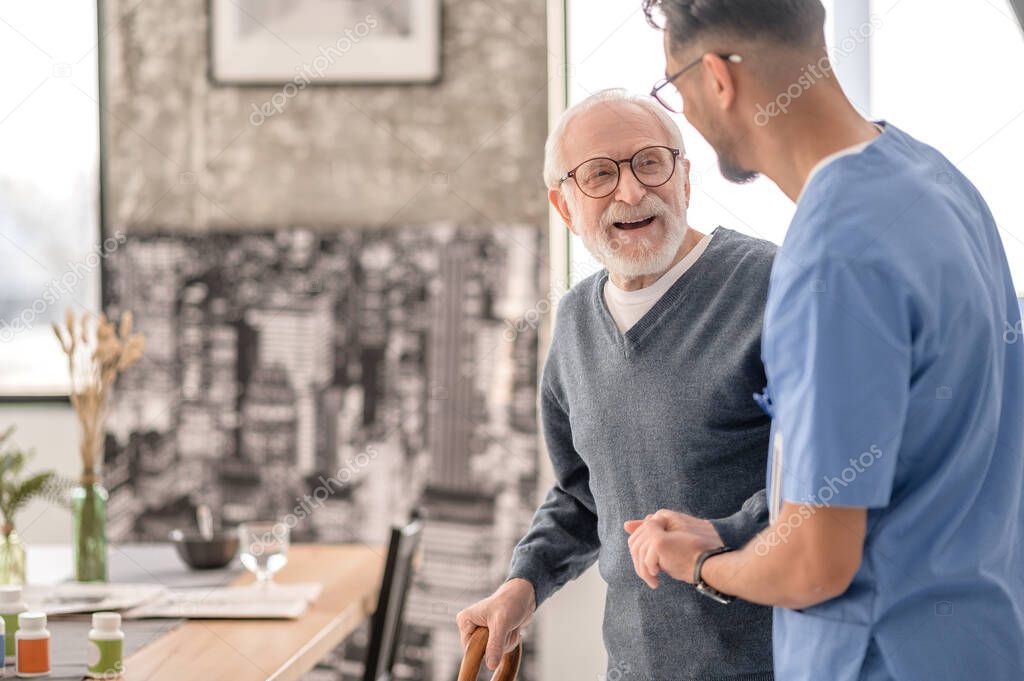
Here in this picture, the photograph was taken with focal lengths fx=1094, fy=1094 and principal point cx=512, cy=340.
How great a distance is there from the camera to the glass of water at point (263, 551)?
2.33 meters

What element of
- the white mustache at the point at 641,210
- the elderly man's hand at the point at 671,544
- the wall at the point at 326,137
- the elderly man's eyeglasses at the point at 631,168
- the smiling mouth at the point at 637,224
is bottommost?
the elderly man's hand at the point at 671,544

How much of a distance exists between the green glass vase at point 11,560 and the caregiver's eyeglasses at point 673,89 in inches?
66.9

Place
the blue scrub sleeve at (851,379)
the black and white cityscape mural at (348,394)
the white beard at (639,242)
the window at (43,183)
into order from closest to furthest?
the blue scrub sleeve at (851,379), the white beard at (639,242), the black and white cityscape mural at (348,394), the window at (43,183)

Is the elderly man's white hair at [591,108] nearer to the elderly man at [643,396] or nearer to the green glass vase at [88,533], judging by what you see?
the elderly man at [643,396]

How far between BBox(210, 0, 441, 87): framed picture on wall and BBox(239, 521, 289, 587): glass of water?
5.65 ft

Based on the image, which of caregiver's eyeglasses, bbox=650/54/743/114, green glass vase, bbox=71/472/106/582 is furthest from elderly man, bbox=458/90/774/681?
green glass vase, bbox=71/472/106/582

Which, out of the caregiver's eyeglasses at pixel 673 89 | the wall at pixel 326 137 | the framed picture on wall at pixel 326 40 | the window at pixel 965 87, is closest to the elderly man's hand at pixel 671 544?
the caregiver's eyeglasses at pixel 673 89

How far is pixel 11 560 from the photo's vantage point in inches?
90.8

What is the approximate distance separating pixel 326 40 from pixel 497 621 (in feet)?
8.19

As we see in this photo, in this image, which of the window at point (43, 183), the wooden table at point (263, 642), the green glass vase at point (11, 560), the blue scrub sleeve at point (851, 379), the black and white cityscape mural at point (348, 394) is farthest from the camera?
the window at point (43, 183)

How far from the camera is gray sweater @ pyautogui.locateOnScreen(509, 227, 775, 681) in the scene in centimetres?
153

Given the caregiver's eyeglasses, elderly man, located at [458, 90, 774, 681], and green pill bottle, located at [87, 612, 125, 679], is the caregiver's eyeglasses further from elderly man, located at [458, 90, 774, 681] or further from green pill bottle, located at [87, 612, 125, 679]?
green pill bottle, located at [87, 612, 125, 679]

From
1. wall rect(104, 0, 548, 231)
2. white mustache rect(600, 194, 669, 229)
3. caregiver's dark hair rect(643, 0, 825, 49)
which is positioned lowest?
white mustache rect(600, 194, 669, 229)

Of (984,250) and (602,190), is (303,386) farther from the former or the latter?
(984,250)
